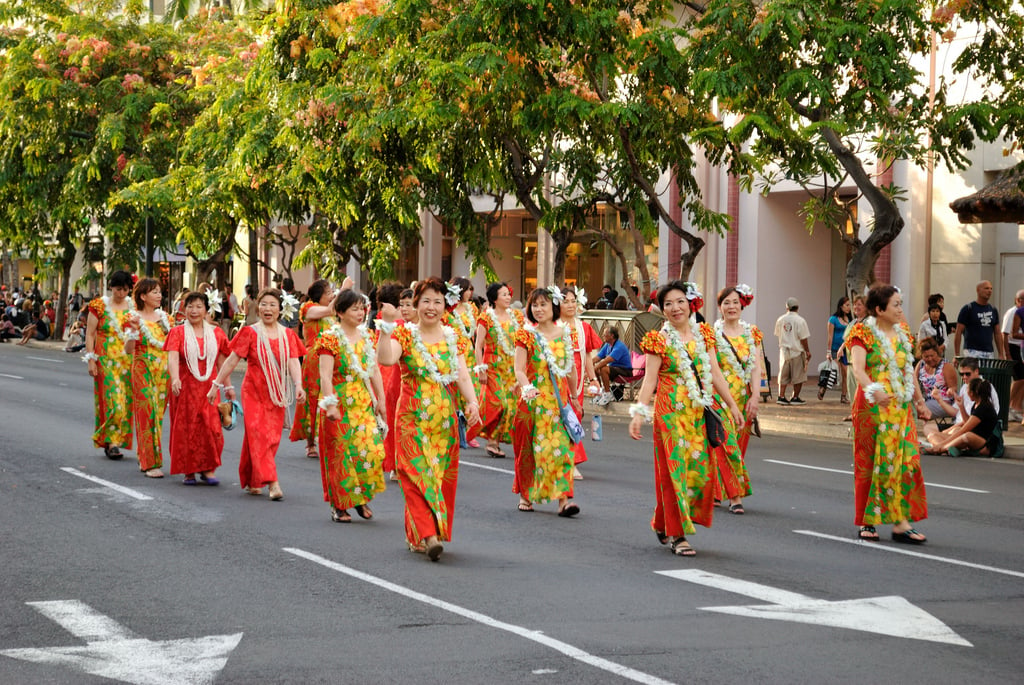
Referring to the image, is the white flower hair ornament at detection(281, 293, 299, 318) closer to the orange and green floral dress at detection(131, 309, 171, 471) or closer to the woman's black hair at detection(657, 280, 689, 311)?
the orange and green floral dress at detection(131, 309, 171, 471)

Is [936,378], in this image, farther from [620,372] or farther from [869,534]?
[869,534]

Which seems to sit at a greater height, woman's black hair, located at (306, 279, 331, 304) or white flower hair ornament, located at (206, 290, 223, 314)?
woman's black hair, located at (306, 279, 331, 304)

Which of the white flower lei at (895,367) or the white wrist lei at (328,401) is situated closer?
Result: the white flower lei at (895,367)

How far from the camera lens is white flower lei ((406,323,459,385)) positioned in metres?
9.64

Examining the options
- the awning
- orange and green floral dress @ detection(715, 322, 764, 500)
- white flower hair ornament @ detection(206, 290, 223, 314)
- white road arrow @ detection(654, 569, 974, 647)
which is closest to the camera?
white road arrow @ detection(654, 569, 974, 647)

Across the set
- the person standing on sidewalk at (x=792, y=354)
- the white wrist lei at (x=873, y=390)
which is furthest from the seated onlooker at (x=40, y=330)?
the white wrist lei at (x=873, y=390)

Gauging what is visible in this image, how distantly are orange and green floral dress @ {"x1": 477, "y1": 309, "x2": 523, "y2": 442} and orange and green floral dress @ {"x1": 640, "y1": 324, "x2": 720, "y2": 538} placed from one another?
370cm

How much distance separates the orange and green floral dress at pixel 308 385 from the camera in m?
13.4

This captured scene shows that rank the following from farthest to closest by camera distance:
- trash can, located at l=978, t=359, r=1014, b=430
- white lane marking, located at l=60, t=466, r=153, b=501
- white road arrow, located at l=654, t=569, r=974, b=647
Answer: trash can, located at l=978, t=359, r=1014, b=430
white lane marking, located at l=60, t=466, r=153, b=501
white road arrow, located at l=654, t=569, r=974, b=647

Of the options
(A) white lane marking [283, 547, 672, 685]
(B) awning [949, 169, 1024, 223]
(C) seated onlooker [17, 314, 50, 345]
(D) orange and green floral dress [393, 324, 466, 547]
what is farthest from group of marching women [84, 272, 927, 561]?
(C) seated onlooker [17, 314, 50, 345]

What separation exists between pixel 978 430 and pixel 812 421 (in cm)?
Result: 353

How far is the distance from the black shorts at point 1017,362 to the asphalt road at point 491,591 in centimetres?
649

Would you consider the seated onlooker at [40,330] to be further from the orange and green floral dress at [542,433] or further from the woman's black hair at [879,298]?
the woman's black hair at [879,298]

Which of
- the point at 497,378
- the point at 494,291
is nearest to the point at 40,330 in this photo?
the point at 494,291
